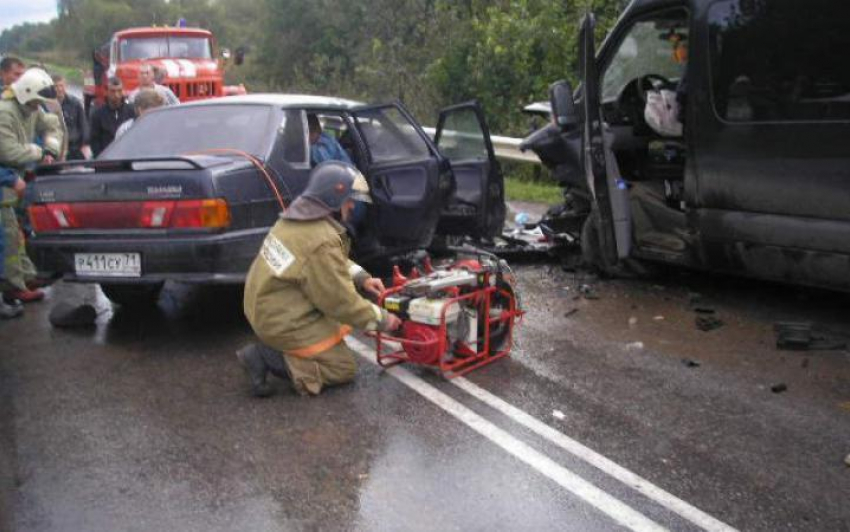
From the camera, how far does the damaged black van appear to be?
5.06m

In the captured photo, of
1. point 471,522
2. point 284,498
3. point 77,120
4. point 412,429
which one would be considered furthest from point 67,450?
point 77,120

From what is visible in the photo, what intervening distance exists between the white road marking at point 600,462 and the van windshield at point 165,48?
47.6 ft

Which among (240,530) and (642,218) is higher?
(642,218)

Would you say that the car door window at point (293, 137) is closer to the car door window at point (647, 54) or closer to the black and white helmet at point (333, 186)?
the black and white helmet at point (333, 186)

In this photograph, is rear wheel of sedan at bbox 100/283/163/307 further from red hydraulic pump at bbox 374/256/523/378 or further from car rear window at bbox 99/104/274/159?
red hydraulic pump at bbox 374/256/523/378

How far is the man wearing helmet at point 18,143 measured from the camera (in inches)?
252

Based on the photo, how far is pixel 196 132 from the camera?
611cm

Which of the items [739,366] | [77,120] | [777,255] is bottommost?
[739,366]

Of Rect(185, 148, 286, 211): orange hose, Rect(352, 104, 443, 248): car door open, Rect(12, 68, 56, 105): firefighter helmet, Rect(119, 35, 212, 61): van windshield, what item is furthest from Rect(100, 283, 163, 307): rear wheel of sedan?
Rect(119, 35, 212, 61): van windshield

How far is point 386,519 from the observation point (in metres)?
3.23

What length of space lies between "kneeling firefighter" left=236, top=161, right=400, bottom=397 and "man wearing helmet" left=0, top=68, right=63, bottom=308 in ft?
9.65

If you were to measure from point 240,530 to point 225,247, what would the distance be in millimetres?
2389

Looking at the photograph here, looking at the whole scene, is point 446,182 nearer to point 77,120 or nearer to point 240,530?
point 240,530

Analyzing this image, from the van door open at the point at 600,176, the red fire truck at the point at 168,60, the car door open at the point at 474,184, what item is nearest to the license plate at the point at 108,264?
the car door open at the point at 474,184
